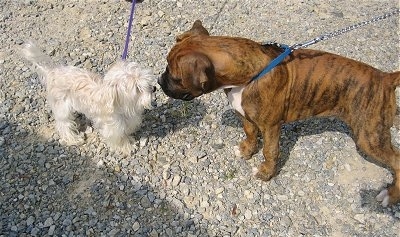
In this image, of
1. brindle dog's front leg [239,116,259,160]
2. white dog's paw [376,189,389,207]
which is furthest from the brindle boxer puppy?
brindle dog's front leg [239,116,259,160]

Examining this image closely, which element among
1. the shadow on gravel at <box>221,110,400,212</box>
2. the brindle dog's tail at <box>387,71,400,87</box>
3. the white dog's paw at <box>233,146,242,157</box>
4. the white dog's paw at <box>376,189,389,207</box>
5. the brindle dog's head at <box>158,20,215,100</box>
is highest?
the brindle dog's head at <box>158,20,215,100</box>

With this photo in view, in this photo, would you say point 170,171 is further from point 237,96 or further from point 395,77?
point 395,77

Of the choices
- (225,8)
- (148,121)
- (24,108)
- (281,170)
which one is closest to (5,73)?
(24,108)

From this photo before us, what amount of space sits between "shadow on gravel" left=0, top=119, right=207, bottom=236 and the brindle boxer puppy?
1.28 m

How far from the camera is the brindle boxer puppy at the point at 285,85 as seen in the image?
11.5 ft

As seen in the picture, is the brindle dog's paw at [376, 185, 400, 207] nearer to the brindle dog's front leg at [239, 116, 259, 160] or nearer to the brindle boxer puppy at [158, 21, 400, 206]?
the brindle boxer puppy at [158, 21, 400, 206]

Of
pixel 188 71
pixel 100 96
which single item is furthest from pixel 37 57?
pixel 188 71

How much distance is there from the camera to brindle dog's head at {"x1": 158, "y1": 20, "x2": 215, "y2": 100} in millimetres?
3363

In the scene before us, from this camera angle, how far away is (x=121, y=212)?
4469 millimetres

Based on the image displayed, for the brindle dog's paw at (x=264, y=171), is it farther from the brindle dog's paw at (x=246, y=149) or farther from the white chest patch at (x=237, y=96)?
the white chest patch at (x=237, y=96)

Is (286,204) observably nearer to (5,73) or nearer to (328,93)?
(328,93)

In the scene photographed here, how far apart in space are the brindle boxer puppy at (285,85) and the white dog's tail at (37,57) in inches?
60.3

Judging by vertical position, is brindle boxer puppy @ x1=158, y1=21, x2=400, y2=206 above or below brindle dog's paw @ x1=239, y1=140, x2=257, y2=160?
above

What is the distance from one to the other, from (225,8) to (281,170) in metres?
2.89
